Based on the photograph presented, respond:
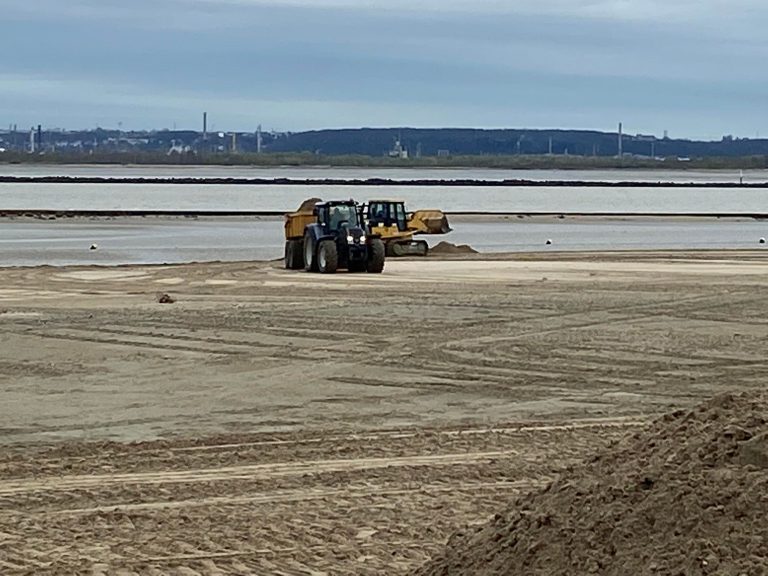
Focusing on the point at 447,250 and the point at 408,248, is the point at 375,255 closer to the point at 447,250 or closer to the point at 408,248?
the point at 408,248

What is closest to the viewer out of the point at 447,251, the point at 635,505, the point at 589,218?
the point at 635,505

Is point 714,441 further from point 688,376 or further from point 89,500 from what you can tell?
point 688,376

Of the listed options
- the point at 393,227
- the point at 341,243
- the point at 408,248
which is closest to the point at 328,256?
the point at 341,243

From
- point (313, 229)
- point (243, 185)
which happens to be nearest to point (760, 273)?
point (313, 229)

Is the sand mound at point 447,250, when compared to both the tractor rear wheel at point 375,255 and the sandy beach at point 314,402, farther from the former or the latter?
the sandy beach at point 314,402

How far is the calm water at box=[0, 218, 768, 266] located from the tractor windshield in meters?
8.67

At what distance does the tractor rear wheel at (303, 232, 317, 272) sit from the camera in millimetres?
32750

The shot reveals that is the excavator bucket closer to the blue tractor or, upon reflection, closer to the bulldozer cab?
the bulldozer cab

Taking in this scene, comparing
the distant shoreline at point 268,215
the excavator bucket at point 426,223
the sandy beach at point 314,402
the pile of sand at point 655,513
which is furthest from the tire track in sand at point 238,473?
the distant shoreline at point 268,215

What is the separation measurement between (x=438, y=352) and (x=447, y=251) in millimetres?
24871

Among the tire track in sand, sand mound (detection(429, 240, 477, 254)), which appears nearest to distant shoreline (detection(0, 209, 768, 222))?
sand mound (detection(429, 240, 477, 254))

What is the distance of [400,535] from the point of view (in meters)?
8.77

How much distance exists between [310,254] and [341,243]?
103 centimetres

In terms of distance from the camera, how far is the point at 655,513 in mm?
Answer: 5770
